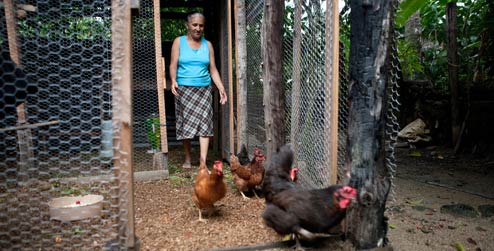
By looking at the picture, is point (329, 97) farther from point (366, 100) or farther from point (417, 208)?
point (417, 208)

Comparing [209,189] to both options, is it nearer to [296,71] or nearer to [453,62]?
[296,71]

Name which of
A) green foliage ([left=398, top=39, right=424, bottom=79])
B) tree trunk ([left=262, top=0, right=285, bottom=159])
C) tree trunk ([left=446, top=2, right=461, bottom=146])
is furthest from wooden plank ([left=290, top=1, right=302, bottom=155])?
green foliage ([left=398, top=39, right=424, bottom=79])

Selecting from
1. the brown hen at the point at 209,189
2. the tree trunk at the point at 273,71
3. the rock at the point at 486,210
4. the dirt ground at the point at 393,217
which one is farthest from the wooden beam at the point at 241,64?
the rock at the point at 486,210

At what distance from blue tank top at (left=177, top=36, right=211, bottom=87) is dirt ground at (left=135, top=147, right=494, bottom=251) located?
119 centimetres

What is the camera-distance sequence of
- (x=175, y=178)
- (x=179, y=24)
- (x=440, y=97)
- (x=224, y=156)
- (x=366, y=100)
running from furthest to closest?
(x=179, y=24), (x=440, y=97), (x=224, y=156), (x=175, y=178), (x=366, y=100)

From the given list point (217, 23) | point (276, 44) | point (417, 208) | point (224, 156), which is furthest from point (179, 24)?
point (417, 208)

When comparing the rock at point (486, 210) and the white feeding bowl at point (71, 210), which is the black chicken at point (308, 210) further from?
the rock at point (486, 210)

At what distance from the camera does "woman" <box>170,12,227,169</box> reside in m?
4.12

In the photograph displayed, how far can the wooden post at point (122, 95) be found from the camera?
5.30 ft

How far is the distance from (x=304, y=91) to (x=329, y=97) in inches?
26.1

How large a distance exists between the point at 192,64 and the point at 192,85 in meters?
0.26

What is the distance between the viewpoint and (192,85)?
4.18 m

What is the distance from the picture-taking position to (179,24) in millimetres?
7410

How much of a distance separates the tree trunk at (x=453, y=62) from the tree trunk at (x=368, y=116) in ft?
12.4
